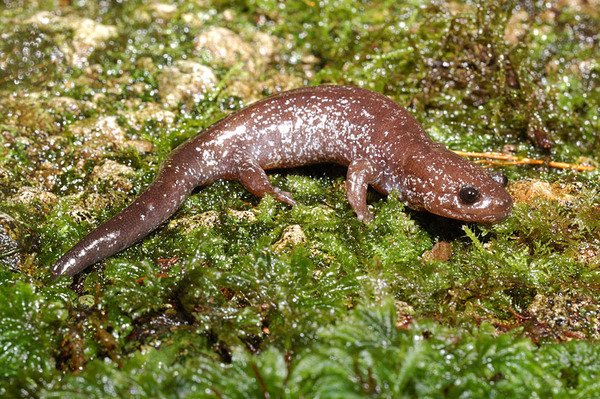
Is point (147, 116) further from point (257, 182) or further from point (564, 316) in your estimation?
point (564, 316)

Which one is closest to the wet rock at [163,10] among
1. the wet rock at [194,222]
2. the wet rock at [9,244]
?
the wet rock at [194,222]

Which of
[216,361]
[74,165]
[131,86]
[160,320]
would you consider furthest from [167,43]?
[216,361]

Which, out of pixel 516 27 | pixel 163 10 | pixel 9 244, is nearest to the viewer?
pixel 9 244

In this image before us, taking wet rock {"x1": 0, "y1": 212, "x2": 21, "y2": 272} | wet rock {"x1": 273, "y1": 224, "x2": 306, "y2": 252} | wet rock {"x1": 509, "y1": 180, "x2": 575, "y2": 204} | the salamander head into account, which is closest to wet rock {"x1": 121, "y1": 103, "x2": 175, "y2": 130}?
wet rock {"x1": 0, "y1": 212, "x2": 21, "y2": 272}

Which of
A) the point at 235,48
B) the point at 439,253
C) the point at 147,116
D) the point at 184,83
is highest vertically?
the point at 235,48

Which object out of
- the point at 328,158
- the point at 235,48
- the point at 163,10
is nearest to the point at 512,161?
the point at 328,158

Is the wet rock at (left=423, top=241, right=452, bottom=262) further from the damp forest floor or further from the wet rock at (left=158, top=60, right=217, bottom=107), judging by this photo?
the wet rock at (left=158, top=60, right=217, bottom=107)

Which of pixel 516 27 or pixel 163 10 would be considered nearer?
pixel 516 27
